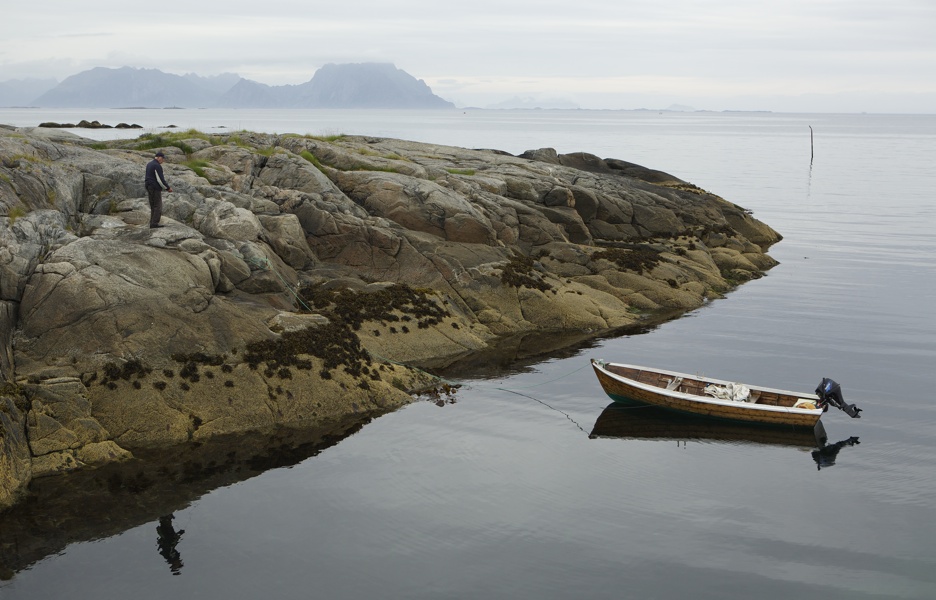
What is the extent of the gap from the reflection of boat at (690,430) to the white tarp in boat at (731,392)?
37.1 inches

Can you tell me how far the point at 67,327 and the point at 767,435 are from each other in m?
23.3

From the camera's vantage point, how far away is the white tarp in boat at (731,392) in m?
30.3

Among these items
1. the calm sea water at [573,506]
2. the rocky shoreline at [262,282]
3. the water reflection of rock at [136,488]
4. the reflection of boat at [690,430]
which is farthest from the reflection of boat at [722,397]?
the water reflection of rock at [136,488]

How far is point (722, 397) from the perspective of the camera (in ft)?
100

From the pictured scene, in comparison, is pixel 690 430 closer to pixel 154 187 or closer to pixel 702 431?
pixel 702 431

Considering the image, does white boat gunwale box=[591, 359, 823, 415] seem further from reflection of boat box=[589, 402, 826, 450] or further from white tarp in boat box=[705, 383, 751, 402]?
reflection of boat box=[589, 402, 826, 450]

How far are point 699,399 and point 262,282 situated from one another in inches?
660

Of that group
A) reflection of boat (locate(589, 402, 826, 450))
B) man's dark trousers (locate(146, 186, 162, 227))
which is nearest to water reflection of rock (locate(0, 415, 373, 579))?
reflection of boat (locate(589, 402, 826, 450))

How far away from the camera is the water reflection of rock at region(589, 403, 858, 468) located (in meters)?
28.5

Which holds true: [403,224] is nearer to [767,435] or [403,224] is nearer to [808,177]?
[767,435]

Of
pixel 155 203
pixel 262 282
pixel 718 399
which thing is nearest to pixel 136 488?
pixel 262 282

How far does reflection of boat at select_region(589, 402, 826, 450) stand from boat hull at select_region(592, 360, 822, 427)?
0.29 meters

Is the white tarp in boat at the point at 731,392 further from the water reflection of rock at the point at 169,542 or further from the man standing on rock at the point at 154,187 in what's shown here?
the man standing on rock at the point at 154,187

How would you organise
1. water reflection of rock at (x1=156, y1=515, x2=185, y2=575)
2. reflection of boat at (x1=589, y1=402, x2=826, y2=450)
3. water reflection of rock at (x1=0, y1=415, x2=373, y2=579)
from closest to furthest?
1. water reflection of rock at (x1=156, y1=515, x2=185, y2=575)
2. water reflection of rock at (x1=0, y1=415, x2=373, y2=579)
3. reflection of boat at (x1=589, y1=402, x2=826, y2=450)
